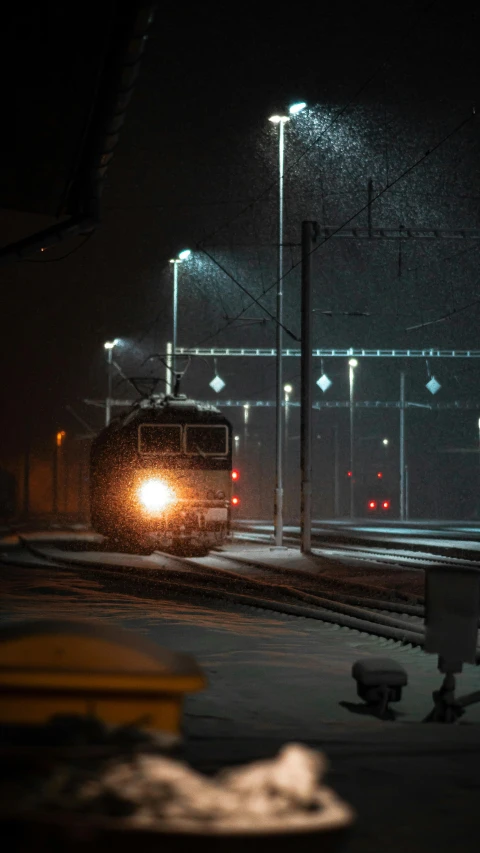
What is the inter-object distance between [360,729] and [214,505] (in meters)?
21.2

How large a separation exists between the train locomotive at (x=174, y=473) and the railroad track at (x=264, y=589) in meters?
0.83

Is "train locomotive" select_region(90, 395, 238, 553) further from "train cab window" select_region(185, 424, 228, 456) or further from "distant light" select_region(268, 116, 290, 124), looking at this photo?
"distant light" select_region(268, 116, 290, 124)

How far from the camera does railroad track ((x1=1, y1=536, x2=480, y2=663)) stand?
47.0ft

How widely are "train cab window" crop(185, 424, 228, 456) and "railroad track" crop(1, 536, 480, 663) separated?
2556 millimetres

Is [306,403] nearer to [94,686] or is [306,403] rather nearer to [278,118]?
[278,118]

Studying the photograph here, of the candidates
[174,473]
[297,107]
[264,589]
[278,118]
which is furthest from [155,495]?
[264,589]

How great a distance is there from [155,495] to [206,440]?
190 cm

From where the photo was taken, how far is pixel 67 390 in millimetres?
89438

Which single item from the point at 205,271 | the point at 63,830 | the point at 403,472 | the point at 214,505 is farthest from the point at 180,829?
the point at 403,472

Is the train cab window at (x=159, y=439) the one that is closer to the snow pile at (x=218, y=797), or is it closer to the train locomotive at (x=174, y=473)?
the train locomotive at (x=174, y=473)

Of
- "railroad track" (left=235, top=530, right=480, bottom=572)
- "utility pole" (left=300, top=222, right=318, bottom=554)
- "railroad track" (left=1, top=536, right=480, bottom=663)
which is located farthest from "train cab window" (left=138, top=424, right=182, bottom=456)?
"railroad track" (left=235, top=530, right=480, bottom=572)

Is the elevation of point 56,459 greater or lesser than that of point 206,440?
greater

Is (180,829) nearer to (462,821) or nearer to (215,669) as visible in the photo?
(462,821)

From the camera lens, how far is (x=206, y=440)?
29578 mm
